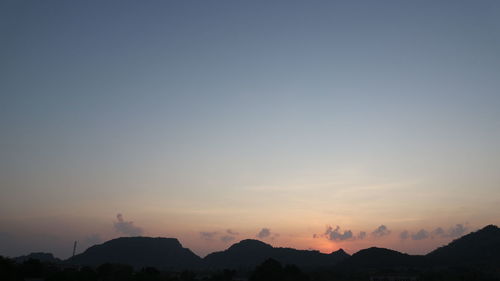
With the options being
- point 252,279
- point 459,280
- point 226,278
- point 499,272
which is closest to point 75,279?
point 252,279

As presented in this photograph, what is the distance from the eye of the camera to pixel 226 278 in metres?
121

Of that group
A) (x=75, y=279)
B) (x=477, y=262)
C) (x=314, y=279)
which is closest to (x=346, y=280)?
(x=314, y=279)

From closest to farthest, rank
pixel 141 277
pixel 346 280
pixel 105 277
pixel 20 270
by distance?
pixel 141 277 → pixel 20 270 → pixel 105 277 → pixel 346 280

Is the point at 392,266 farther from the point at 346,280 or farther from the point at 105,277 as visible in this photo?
the point at 105,277

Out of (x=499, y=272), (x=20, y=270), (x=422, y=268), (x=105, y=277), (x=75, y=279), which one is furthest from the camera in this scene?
→ (x=422, y=268)

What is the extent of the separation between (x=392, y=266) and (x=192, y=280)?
416 feet

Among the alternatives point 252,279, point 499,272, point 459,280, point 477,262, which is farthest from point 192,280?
point 477,262

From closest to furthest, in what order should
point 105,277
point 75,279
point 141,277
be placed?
1. point 75,279
2. point 141,277
3. point 105,277

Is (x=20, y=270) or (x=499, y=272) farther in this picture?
(x=499, y=272)

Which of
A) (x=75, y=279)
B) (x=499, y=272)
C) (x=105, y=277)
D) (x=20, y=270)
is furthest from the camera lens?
(x=499, y=272)

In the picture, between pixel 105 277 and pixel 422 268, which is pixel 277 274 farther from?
pixel 422 268

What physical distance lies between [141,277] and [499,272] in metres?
133

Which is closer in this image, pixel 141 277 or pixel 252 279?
pixel 141 277

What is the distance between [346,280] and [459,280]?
30.0m
